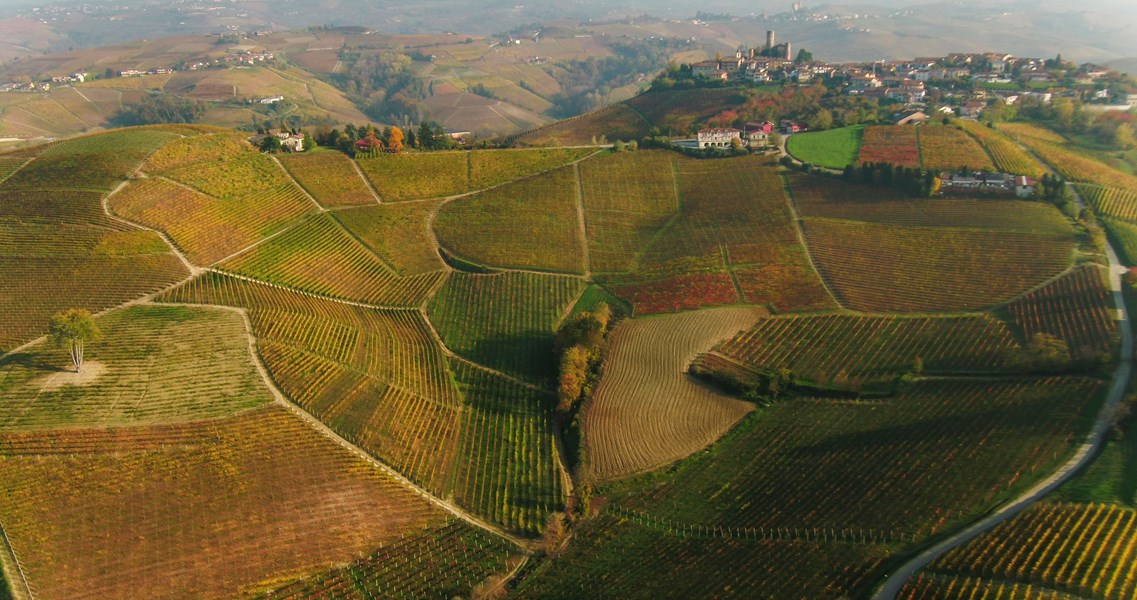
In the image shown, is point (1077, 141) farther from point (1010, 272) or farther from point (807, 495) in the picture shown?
point (807, 495)

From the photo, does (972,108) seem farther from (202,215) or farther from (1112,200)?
(202,215)

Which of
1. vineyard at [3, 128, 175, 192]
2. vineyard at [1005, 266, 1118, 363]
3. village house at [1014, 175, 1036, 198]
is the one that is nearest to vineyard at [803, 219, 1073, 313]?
vineyard at [1005, 266, 1118, 363]

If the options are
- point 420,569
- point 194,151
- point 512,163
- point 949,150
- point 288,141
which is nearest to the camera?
point 420,569

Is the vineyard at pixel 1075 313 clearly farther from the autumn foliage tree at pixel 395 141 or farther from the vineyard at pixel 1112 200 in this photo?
the autumn foliage tree at pixel 395 141

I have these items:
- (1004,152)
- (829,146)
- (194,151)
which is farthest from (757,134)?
(194,151)

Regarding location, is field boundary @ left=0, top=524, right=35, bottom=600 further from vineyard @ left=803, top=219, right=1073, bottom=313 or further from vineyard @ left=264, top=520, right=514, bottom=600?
vineyard @ left=803, top=219, right=1073, bottom=313
